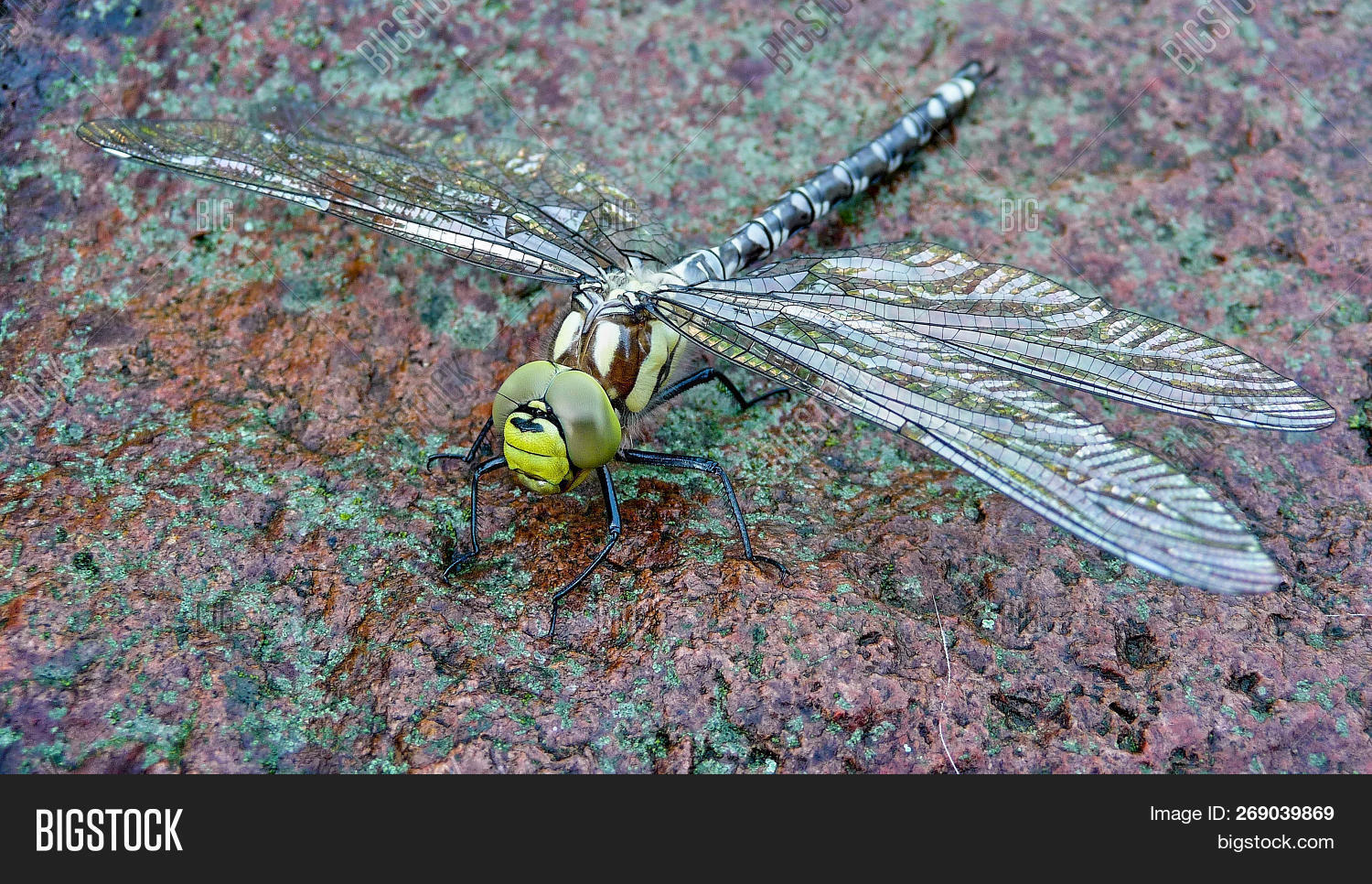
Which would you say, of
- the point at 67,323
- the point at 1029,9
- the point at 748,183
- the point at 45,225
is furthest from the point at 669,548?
the point at 1029,9

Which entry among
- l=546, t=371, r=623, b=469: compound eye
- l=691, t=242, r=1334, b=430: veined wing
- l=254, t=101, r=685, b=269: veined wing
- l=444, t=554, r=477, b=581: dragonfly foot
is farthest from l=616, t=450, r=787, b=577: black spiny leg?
l=254, t=101, r=685, b=269: veined wing

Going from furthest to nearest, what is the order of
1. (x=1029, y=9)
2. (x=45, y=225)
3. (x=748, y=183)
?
(x=1029, y=9) → (x=748, y=183) → (x=45, y=225)

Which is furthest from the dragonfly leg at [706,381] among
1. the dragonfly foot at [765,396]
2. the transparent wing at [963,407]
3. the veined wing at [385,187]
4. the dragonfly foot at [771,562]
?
the dragonfly foot at [771,562]

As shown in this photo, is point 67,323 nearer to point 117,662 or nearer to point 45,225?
point 45,225

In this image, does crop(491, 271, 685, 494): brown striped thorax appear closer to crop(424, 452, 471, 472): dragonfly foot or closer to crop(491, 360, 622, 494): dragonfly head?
crop(491, 360, 622, 494): dragonfly head

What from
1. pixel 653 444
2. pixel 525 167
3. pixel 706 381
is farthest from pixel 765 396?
pixel 525 167

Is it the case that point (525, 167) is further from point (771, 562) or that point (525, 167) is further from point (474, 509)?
point (771, 562)

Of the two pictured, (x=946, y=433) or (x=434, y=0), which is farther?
(x=434, y=0)
